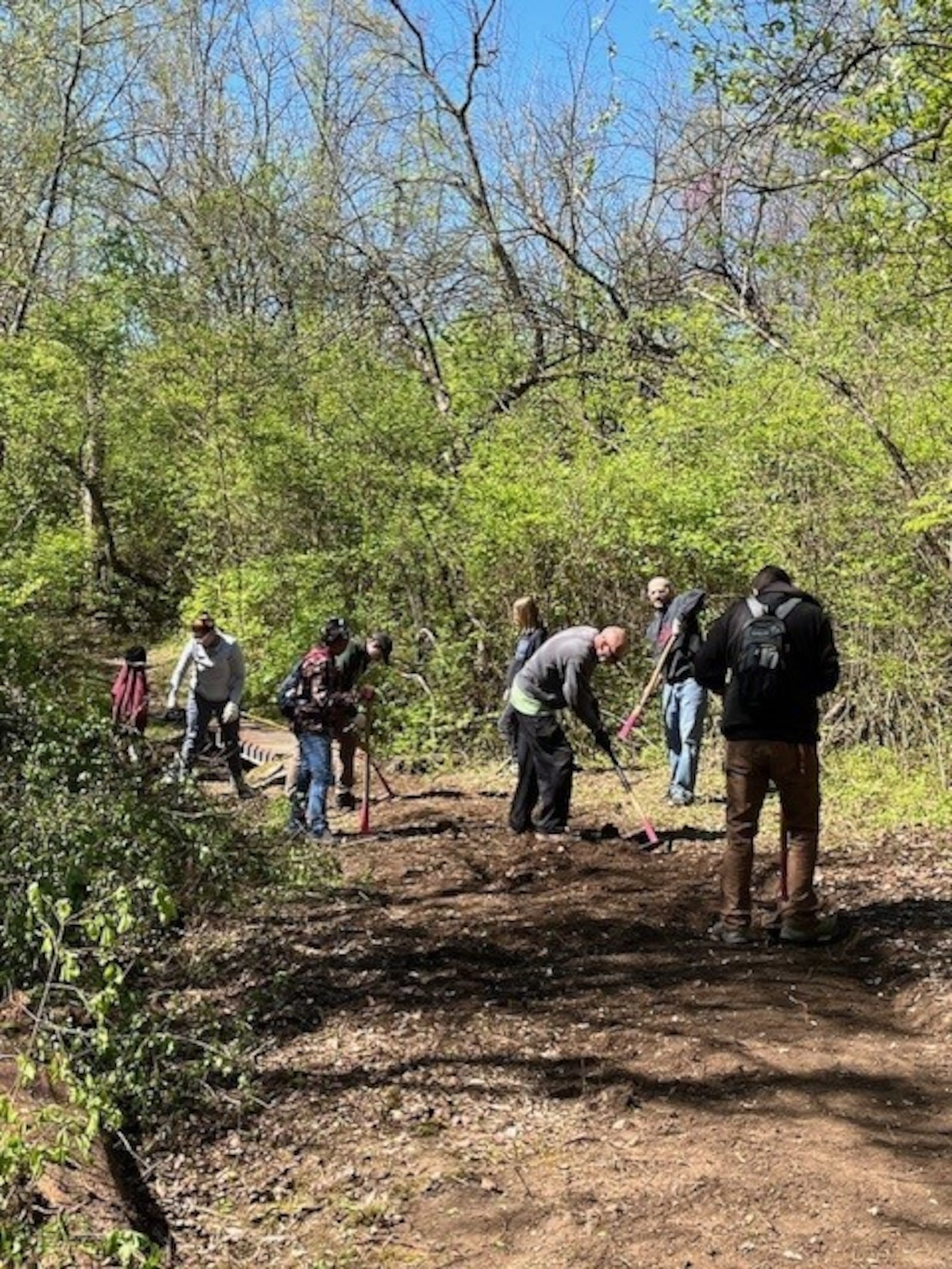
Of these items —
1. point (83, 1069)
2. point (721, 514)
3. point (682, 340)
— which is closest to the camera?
point (83, 1069)

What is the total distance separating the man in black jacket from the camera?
568 centimetres

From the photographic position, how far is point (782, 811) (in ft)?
18.9

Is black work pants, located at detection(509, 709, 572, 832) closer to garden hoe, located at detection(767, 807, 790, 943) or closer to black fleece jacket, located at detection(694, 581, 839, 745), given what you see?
garden hoe, located at detection(767, 807, 790, 943)

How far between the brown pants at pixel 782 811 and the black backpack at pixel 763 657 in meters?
0.21

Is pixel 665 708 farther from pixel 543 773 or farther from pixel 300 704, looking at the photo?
pixel 300 704

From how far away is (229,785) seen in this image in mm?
11492

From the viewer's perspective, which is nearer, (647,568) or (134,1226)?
(134,1226)

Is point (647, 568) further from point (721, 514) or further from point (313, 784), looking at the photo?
point (313, 784)

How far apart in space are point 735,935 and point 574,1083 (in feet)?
5.35

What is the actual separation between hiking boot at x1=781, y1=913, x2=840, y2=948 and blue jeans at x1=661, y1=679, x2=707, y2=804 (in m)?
3.30

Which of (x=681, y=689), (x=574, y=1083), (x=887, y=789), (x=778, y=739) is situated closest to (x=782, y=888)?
(x=778, y=739)

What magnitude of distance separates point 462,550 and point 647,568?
202 centimetres

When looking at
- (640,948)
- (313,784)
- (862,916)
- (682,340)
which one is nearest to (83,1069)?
(640,948)

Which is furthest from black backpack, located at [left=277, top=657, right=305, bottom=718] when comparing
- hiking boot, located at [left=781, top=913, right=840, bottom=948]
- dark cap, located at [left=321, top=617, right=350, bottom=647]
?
hiking boot, located at [left=781, top=913, right=840, bottom=948]
